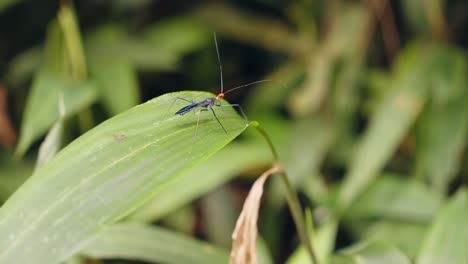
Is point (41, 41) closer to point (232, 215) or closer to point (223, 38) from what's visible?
point (223, 38)

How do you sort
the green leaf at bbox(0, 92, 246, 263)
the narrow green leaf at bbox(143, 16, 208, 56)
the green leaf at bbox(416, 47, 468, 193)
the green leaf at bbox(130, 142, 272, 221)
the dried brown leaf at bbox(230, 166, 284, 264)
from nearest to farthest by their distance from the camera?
the green leaf at bbox(0, 92, 246, 263)
the dried brown leaf at bbox(230, 166, 284, 264)
the green leaf at bbox(130, 142, 272, 221)
the green leaf at bbox(416, 47, 468, 193)
the narrow green leaf at bbox(143, 16, 208, 56)

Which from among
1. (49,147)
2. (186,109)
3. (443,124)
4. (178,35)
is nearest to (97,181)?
(186,109)

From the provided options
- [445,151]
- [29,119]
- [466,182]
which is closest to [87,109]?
[29,119]

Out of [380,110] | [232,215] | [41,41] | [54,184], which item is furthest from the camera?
[41,41]

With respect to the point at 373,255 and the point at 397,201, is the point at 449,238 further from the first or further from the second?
the point at 397,201

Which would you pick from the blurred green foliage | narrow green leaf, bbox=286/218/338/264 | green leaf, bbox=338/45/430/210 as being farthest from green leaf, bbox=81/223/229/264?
green leaf, bbox=338/45/430/210

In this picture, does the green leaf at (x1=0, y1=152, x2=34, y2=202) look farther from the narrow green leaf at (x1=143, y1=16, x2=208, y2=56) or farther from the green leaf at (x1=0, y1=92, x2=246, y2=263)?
the green leaf at (x1=0, y1=92, x2=246, y2=263)

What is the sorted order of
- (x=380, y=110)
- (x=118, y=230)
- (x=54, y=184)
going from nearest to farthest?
(x=54, y=184) → (x=118, y=230) → (x=380, y=110)
